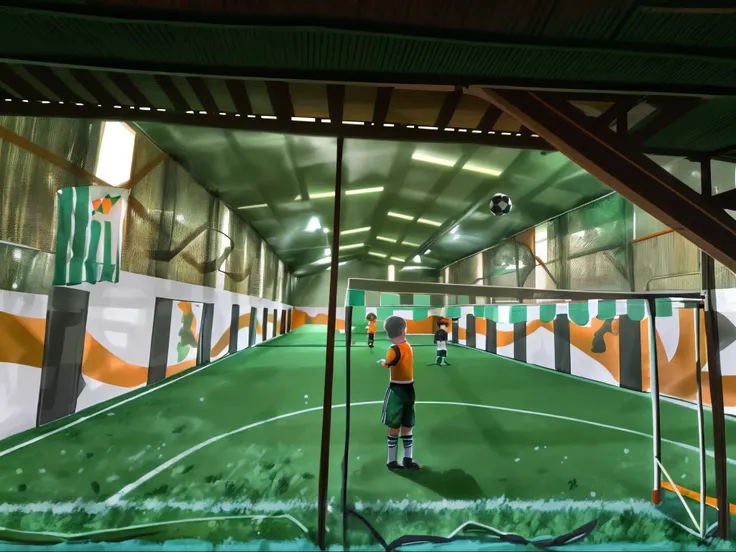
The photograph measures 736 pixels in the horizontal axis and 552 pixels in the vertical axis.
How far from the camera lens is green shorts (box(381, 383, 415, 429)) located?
3.76 m

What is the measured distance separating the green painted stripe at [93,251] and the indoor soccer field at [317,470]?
1.80 meters

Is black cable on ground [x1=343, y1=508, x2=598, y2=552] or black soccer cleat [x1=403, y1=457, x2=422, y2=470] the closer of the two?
black cable on ground [x1=343, y1=508, x2=598, y2=552]

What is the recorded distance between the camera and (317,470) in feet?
11.9

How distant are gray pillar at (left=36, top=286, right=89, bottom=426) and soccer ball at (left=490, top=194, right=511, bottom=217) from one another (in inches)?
315

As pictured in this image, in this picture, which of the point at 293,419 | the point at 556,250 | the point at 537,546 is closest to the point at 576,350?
the point at 556,250

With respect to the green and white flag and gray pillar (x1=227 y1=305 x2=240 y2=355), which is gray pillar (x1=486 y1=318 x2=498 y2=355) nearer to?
gray pillar (x1=227 y1=305 x2=240 y2=355)

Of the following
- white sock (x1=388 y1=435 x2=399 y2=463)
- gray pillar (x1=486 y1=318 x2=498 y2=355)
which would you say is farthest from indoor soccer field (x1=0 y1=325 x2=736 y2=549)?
gray pillar (x1=486 y1=318 x2=498 y2=355)

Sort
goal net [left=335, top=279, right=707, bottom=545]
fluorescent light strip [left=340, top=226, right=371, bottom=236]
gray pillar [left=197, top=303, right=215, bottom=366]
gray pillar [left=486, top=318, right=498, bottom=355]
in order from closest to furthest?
goal net [left=335, top=279, right=707, bottom=545] → gray pillar [left=197, top=303, right=215, bottom=366] → gray pillar [left=486, top=318, right=498, bottom=355] → fluorescent light strip [left=340, top=226, right=371, bottom=236]

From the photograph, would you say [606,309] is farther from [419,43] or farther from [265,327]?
[265,327]

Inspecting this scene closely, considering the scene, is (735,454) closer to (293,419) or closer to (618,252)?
(618,252)

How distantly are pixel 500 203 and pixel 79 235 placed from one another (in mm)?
8057

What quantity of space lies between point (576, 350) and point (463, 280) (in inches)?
324

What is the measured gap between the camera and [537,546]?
2.55m

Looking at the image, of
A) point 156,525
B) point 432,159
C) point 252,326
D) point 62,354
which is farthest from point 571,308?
point 252,326
